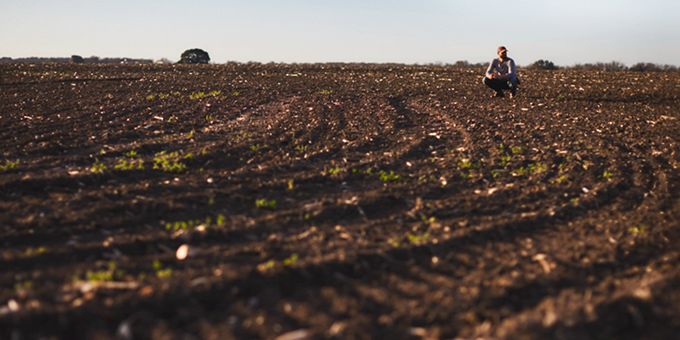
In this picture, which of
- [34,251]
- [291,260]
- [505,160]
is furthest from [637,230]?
[34,251]

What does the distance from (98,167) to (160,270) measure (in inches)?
229

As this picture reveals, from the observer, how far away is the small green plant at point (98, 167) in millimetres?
11406

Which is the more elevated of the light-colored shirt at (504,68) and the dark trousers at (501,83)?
the light-colored shirt at (504,68)

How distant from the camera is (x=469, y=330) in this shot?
5.77 m

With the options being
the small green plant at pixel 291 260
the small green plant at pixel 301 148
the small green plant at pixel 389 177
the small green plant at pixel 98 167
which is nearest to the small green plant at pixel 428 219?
the small green plant at pixel 389 177

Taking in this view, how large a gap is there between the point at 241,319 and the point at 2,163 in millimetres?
9335

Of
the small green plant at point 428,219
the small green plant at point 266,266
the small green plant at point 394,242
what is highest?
the small green plant at point 428,219

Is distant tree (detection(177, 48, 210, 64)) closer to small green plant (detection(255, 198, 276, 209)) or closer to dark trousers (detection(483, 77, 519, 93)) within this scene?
dark trousers (detection(483, 77, 519, 93))

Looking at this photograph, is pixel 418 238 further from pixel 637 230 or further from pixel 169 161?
pixel 169 161

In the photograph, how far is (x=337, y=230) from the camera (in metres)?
8.54

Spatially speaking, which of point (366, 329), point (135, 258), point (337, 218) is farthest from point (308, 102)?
point (366, 329)

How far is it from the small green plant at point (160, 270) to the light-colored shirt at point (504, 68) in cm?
2070

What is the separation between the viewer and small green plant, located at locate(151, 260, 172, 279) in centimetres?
681

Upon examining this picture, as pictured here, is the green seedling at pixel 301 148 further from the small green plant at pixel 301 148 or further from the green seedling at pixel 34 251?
the green seedling at pixel 34 251
